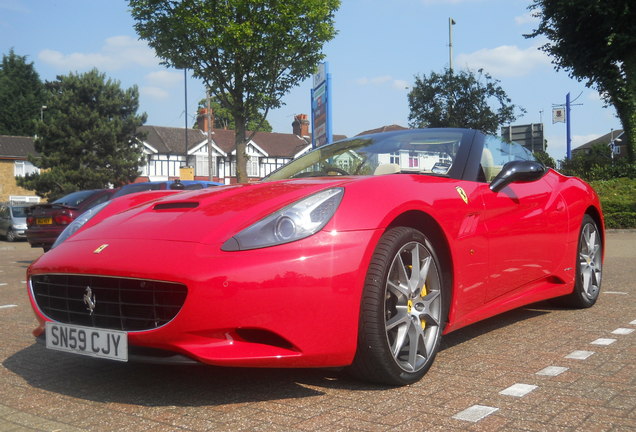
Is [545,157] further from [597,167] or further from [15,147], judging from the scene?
[15,147]

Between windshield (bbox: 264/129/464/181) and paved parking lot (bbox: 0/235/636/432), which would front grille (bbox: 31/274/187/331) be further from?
windshield (bbox: 264/129/464/181)

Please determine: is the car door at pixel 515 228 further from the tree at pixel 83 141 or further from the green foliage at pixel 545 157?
the tree at pixel 83 141

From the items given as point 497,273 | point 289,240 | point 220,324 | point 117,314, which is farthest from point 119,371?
point 497,273

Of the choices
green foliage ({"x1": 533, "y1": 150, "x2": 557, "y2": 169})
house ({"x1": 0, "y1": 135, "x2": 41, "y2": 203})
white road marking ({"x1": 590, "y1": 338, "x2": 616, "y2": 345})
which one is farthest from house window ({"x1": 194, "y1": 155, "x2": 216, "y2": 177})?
white road marking ({"x1": 590, "y1": 338, "x2": 616, "y2": 345})

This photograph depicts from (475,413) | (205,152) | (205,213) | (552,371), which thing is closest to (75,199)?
(205,213)

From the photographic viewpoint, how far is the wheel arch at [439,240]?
326 cm

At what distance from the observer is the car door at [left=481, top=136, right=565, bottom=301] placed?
3746 millimetres

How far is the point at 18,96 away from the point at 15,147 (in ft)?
40.4

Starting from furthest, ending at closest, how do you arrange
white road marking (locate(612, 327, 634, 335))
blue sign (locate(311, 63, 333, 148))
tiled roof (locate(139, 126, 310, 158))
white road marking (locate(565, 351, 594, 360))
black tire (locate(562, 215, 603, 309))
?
tiled roof (locate(139, 126, 310, 158)), blue sign (locate(311, 63, 333, 148)), black tire (locate(562, 215, 603, 309)), white road marking (locate(612, 327, 634, 335)), white road marking (locate(565, 351, 594, 360))

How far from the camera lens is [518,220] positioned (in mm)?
3980

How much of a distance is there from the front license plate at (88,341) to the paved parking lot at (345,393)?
221mm

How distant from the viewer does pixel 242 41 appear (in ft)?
82.4

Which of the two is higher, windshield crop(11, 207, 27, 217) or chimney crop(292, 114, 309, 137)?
chimney crop(292, 114, 309, 137)

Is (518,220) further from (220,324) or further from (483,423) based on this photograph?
(220,324)
